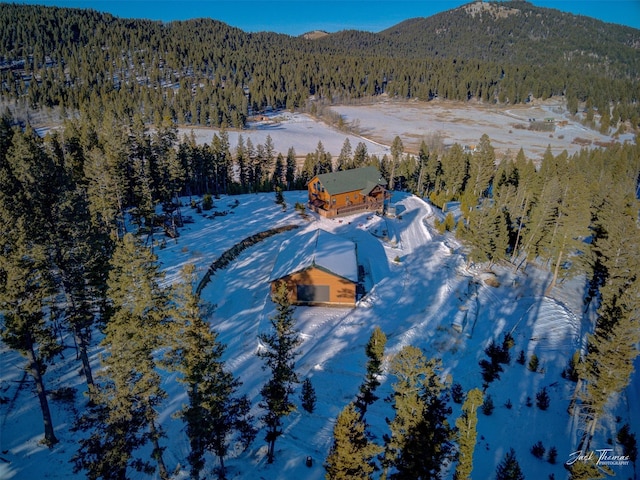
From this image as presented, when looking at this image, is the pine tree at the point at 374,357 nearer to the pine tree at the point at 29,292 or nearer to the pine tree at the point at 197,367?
the pine tree at the point at 197,367

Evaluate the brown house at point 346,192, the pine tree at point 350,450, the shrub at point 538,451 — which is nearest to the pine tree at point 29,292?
the pine tree at point 350,450

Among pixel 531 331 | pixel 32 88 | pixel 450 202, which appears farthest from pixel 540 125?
pixel 32 88

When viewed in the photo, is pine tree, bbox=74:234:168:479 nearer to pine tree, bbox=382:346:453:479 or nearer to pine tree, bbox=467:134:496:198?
pine tree, bbox=382:346:453:479

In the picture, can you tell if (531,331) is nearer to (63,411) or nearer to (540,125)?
(63,411)

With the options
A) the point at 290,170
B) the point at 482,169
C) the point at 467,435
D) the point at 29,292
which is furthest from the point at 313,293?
the point at 482,169

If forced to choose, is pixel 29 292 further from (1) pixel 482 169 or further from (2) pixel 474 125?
(2) pixel 474 125

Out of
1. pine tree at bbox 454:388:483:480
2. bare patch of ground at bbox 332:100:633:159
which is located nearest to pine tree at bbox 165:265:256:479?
pine tree at bbox 454:388:483:480
